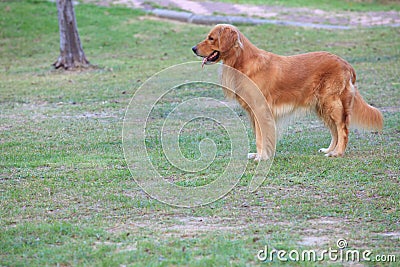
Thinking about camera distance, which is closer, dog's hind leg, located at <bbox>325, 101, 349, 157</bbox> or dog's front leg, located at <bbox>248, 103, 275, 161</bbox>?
dog's front leg, located at <bbox>248, 103, 275, 161</bbox>

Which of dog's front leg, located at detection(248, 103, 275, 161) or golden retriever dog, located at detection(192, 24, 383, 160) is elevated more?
golden retriever dog, located at detection(192, 24, 383, 160)

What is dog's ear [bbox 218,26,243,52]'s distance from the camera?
8.13 metres

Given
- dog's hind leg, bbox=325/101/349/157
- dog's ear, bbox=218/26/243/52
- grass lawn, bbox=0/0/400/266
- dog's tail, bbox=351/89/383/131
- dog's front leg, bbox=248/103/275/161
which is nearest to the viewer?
grass lawn, bbox=0/0/400/266

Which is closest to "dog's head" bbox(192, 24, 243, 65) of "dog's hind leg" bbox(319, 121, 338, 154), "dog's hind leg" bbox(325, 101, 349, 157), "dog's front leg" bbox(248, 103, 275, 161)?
"dog's front leg" bbox(248, 103, 275, 161)

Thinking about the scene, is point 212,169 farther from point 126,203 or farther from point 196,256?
point 196,256

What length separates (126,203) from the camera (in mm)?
6656

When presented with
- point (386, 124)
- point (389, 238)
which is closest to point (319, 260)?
point (389, 238)

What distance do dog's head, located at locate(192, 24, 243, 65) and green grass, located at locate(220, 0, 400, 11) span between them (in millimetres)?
18160

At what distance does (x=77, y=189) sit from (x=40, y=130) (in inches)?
142

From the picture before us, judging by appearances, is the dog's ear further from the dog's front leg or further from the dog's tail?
the dog's tail

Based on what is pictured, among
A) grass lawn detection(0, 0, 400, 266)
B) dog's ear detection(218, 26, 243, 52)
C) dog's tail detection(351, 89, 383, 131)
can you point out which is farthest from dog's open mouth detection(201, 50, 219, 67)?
dog's tail detection(351, 89, 383, 131)

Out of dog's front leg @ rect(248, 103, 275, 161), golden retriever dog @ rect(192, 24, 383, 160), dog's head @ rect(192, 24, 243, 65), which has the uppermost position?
dog's head @ rect(192, 24, 243, 65)

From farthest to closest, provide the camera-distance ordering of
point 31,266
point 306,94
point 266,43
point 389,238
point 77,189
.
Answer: point 266,43, point 306,94, point 77,189, point 389,238, point 31,266

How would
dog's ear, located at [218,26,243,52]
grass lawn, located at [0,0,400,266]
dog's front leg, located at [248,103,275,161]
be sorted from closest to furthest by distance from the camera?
1. grass lawn, located at [0,0,400,266]
2. dog's ear, located at [218,26,243,52]
3. dog's front leg, located at [248,103,275,161]
